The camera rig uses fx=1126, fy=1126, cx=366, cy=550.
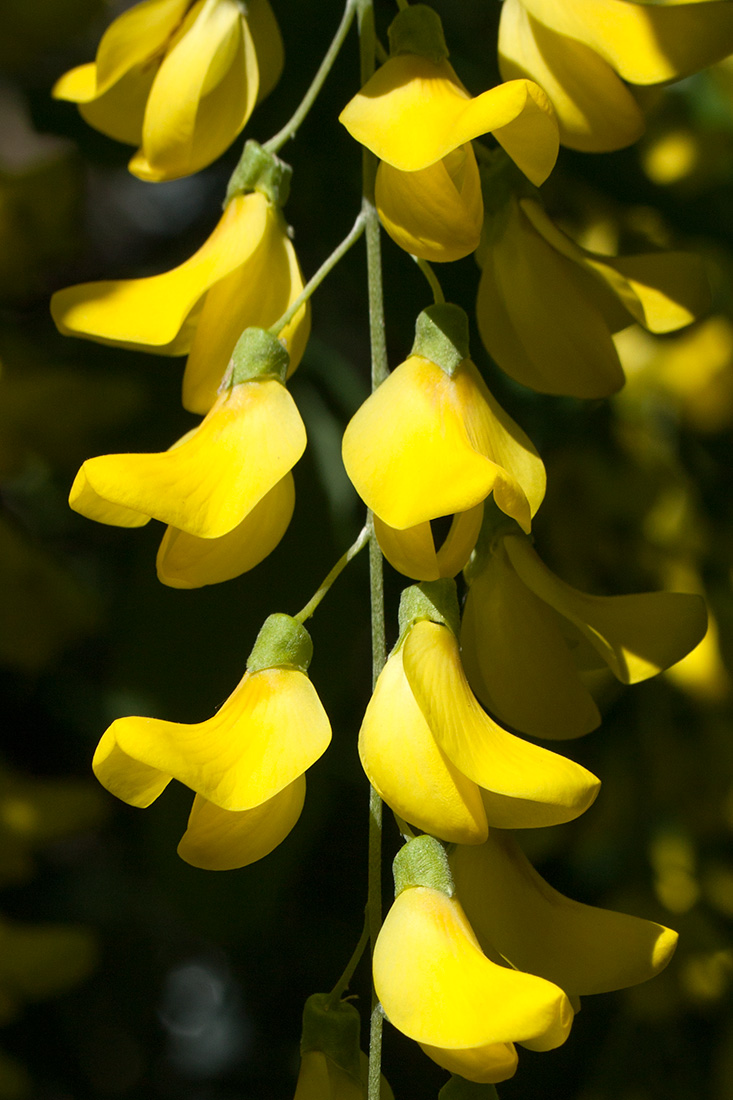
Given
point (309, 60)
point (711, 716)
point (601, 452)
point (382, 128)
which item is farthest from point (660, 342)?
point (382, 128)

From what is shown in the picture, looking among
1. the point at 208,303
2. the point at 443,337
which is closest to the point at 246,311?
the point at 208,303

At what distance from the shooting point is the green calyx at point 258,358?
21.0 inches

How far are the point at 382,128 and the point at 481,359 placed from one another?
335 mm

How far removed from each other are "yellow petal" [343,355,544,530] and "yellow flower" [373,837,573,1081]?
0.16m

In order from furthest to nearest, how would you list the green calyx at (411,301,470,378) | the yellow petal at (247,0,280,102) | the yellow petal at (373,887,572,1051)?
the yellow petal at (247,0,280,102) → the green calyx at (411,301,470,378) → the yellow petal at (373,887,572,1051)

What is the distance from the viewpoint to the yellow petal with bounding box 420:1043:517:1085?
43 centimetres

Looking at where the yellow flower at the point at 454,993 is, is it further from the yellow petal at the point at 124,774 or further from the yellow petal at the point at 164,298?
the yellow petal at the point at 164,298

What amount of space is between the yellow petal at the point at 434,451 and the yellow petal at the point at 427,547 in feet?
0.07

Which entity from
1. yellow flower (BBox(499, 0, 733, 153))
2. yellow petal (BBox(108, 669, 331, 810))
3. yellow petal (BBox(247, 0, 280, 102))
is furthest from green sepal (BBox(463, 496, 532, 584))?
yellow petal (BBox(247, 0, 280, 102))

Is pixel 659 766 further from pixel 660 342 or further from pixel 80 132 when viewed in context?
pixel 80 132

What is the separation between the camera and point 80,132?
0.94m

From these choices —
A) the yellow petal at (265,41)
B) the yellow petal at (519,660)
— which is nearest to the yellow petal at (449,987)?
the yellow petal at (519,660)

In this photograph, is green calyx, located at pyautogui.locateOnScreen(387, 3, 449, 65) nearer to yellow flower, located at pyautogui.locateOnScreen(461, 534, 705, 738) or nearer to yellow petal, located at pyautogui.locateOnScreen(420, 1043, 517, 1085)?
yellow flower, located at pyautogui.locateOnScreen(461, 534, 705, 738)

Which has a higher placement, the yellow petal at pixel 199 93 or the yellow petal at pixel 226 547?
the yellow petal at pixel 199 93
